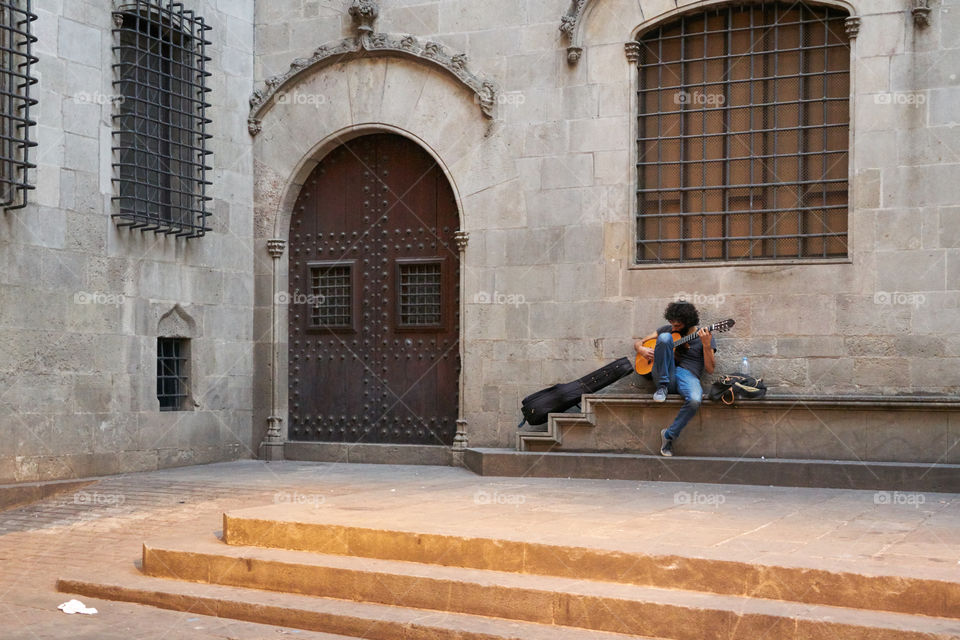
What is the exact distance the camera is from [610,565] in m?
6.25

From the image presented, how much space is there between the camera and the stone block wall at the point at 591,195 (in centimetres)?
1039

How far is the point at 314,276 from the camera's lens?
1345 centimetres

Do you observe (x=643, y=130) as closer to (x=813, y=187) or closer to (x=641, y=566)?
(x=813, y=187)


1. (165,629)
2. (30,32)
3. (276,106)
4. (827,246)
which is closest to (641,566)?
(165,629)

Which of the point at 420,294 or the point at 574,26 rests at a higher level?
the point at 574,26

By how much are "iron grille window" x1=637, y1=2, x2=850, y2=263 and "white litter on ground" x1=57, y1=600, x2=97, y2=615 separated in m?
6.83

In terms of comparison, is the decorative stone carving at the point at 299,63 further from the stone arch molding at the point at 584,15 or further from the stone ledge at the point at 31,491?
the stone ledge at the point at 31,491

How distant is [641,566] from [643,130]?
661cm

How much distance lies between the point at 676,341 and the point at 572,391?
1.14m

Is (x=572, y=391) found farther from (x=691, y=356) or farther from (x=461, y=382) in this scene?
(x=461, y=382)

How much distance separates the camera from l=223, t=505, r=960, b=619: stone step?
18.1 ft

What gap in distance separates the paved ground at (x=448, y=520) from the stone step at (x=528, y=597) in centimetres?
35

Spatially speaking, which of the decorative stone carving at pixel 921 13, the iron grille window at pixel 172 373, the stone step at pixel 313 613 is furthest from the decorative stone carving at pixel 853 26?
the iron grille window at pixel 172 373

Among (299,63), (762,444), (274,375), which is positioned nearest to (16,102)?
(299,63)
